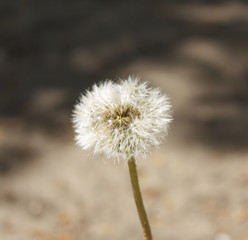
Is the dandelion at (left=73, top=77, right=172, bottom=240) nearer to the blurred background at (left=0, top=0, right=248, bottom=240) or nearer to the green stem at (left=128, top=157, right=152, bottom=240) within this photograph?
the green stem at (left=128, top=157, right=152, bottom=240)

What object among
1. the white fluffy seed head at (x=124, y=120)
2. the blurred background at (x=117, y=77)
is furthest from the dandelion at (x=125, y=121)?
the blurred background at (x=117, y=77)

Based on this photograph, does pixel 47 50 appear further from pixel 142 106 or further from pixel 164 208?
pixel 142 106

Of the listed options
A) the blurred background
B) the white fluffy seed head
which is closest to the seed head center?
the white fluffy seed head

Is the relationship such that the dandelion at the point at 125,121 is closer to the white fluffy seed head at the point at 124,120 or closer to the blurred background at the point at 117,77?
the white fluffy seed head at the point at 124,120

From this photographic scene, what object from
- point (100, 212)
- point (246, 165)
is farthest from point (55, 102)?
point (246, 165)

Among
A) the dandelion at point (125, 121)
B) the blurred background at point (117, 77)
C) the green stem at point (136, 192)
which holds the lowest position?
the green stem at point (136, 192)

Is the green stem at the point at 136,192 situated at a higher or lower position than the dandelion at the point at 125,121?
lower

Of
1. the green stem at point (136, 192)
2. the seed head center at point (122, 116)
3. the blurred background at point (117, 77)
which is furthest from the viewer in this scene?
the blurred background at point (117, 77)

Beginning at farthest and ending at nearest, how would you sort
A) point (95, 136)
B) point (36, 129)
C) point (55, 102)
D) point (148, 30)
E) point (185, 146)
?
point (148, 30) < point (55, 102) < point (36, 129) < point (185, 146) < point (95, 136)
